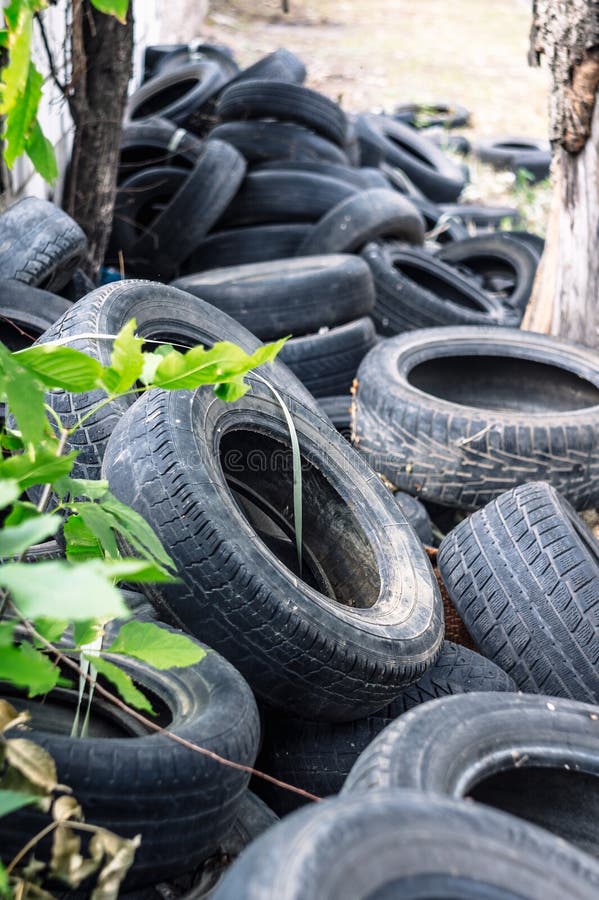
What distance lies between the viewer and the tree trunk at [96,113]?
16.5 feet

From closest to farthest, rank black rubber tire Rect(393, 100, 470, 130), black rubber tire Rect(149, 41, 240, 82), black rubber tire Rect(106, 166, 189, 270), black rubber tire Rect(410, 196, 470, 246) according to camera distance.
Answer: black rubber tire Rect(106, 166, 189, 270), black rubber tire Rect(410, 196, 470, 246), black rubber tire Rect(149, 41, 240, 82), black rubber tire Rect(393, 100, 470, 130)

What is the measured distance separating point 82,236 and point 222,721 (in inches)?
109

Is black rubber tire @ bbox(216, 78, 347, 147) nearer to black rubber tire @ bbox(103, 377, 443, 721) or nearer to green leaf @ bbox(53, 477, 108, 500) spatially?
black rubber tire @ bbox(103, 377, 443, 721)

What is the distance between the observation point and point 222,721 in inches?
81.2


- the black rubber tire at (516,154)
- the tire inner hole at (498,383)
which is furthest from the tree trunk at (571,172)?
the black rubber tire at (516,154)

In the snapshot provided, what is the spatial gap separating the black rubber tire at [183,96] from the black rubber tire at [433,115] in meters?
3.69

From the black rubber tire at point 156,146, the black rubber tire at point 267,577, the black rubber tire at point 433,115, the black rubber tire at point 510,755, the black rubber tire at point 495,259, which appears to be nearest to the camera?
the black rubber tire at point 510,755

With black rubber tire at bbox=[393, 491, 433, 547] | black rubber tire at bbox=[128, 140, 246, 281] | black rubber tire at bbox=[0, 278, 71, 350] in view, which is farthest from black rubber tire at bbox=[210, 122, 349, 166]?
black rubber tire at bbox=[393, 491, 433, 547]

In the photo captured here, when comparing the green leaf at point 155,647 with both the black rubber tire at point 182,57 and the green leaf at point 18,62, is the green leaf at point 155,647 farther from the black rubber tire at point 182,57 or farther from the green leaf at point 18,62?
the black rubber tire at point 182,57

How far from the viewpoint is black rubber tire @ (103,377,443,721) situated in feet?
7.67

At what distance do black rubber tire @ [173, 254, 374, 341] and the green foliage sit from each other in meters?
2.36

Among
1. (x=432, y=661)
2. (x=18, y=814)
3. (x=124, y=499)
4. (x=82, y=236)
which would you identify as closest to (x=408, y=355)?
(x=82, y=236)

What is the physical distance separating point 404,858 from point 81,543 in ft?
3.72

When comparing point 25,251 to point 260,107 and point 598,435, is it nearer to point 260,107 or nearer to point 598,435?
point 598,435
